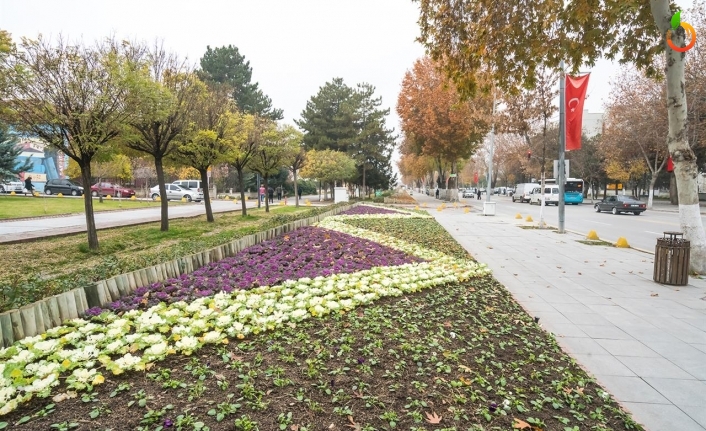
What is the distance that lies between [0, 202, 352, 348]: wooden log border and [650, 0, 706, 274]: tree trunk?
8458 mm

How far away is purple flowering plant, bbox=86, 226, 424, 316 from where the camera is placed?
15.5 feet

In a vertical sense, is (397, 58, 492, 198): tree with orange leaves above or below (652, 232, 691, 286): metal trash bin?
above

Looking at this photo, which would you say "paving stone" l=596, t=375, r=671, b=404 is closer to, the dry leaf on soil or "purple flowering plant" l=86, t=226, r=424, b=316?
the dry leaf on soil

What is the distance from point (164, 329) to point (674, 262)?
25.7ft

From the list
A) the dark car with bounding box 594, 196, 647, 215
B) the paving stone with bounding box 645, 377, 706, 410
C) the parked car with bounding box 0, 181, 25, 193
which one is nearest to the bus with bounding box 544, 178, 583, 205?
the dark car with bounding box 594, 196, 647, 215

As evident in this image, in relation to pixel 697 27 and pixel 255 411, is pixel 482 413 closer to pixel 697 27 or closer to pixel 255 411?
pixel 255 411

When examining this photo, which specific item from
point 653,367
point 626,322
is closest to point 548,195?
point 626,322

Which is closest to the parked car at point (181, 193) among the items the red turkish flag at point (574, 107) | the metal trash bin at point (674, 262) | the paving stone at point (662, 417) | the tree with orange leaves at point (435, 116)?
the tree with orange leaves at point (435, 116)

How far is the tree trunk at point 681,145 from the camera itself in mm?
7344

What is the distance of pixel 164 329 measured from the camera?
12.3ft

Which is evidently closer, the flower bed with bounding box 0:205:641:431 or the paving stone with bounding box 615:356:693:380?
the flower bed with bounding box 0:205:641:431

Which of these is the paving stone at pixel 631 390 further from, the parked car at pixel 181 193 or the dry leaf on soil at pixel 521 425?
the parked car at pixel 181 193

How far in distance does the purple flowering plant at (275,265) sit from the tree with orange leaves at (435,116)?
80.8 feet

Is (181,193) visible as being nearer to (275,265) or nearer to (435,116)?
(435,116)
